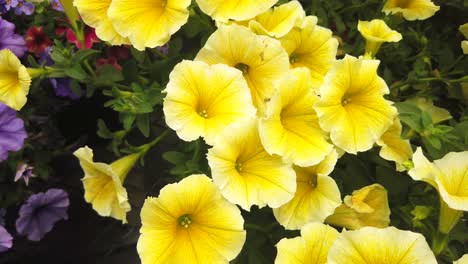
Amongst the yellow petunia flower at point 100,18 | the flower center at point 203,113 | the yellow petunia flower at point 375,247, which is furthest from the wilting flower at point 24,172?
the yellow petunia flower at point 375,247

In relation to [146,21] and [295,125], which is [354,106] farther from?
[146,21]

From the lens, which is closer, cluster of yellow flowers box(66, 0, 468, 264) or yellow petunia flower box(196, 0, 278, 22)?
cluster of yellow flowers box(66, 0, 468, 264)

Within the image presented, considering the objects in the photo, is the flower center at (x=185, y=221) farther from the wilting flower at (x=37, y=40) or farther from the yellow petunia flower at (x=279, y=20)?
the wilting flower at (x=37, y=40)

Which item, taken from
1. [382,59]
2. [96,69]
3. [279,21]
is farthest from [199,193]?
[382,59]

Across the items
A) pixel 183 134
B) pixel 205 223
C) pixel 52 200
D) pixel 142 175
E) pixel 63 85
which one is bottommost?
pixel 142 175

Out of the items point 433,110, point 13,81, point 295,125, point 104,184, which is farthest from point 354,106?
point 13,81

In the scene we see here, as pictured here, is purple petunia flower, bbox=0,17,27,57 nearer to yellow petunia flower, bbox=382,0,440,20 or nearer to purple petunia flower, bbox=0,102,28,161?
purple petunia flower, bbox=0,102,28,161

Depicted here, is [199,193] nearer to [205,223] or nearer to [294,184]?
[205,223]

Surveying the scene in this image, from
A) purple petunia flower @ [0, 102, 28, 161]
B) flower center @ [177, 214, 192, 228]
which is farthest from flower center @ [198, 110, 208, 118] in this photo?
purple petunia flower @ [0, 102, 28, 161]
